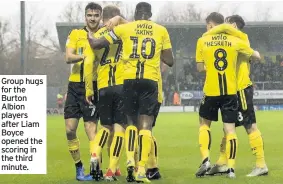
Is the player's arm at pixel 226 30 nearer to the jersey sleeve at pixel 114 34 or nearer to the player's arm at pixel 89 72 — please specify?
the jersey sleeve at pixel 114 34

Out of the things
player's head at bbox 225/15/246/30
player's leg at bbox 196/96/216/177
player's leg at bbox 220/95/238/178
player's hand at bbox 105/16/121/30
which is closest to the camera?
player's hand at bbox 105/16/121/30

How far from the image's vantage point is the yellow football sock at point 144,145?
7098 mm

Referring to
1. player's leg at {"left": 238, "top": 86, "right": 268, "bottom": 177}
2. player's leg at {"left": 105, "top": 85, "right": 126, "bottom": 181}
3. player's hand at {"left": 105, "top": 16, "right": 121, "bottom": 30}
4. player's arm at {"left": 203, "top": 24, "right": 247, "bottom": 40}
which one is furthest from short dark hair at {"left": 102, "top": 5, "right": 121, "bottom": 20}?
player's leg at {"left": 238, "top": 86, "right": 268, "bottom": 177}

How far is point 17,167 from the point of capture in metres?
7.81

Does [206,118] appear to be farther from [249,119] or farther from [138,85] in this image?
[138,85]

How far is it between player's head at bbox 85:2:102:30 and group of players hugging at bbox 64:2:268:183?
13mm

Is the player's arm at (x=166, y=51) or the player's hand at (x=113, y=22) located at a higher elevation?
the player's hand at (x=113, y=22)

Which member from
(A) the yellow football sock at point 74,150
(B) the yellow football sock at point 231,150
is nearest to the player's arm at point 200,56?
Result: (B) the yellow football sock at point 231,150

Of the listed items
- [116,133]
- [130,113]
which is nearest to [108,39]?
[130,113]

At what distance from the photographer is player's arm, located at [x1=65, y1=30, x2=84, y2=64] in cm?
774

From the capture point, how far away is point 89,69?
7.50 metres

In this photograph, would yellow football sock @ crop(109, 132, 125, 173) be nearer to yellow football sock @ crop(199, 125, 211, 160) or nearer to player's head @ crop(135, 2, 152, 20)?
yellow football sock @ crop(199, 125, 211, 160)

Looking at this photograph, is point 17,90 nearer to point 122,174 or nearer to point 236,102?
point 122,174

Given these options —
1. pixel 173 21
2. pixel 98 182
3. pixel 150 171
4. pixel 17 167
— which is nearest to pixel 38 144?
pixel 17 167
